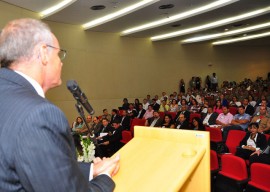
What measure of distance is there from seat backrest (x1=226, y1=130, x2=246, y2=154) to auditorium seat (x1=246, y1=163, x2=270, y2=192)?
191cm

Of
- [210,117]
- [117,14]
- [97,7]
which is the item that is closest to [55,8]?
[97,7]

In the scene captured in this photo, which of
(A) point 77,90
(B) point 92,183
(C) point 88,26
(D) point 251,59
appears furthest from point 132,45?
(B) point 92,183

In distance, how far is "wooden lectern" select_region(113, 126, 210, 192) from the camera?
38.2 inches

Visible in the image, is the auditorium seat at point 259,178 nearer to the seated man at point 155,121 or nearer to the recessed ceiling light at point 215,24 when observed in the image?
the seated man at point 155,121

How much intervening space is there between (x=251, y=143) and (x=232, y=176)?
150 cm

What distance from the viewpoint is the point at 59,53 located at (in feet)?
3.07

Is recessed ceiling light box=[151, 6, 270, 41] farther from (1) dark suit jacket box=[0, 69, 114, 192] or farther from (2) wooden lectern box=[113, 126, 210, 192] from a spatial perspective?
(1) dark suit jacket box=[0, 69, 114, 192]

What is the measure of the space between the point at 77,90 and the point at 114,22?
8.46 meters

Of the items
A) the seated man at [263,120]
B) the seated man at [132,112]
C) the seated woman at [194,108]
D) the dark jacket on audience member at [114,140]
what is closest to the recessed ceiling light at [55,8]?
the dark jacket on audience member at [114,140]

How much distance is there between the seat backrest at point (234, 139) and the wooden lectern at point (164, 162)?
428 cm

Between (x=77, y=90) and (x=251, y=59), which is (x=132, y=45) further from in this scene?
(x=77, y=90)

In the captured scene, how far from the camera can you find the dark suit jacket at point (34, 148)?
64 centimetres

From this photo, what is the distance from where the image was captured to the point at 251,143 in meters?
4.84

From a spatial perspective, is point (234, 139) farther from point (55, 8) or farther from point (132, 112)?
point (55, 8)
